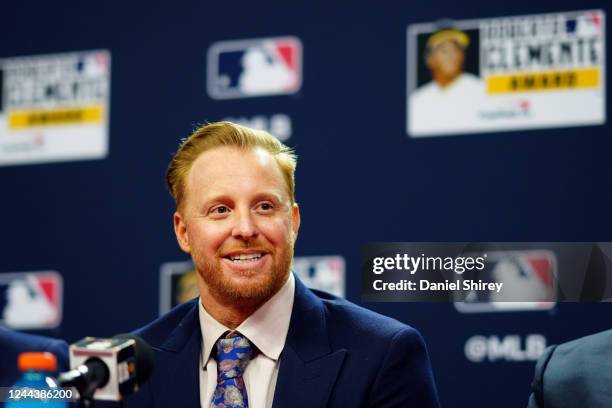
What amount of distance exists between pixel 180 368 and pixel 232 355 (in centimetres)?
11

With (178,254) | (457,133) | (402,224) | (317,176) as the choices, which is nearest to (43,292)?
(178,254)

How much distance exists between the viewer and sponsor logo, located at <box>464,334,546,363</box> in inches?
107

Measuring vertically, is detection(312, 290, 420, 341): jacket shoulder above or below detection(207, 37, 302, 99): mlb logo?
below

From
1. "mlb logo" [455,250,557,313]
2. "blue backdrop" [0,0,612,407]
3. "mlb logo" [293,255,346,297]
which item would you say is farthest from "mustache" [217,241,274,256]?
"mlb logo" [293,255,346,297]

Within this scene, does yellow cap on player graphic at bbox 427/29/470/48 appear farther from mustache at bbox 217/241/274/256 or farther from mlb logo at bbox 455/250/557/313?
mustache at bbox 217/241/274/256

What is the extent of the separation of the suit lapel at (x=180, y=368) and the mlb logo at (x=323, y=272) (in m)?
0.83

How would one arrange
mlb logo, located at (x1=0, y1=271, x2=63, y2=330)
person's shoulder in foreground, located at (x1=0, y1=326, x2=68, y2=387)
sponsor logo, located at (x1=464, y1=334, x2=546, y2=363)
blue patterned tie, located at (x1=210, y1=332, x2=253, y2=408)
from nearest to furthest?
1. blue patterned tie, located at (x1=210, y1=332, x2=253, y2=408)
2. person's shoulder in foreground, located at (x1=0, y1=326, x2=68, y2=387)
3. sponsor logo, located at (x1=464, y1=334, x2=546, y2=363)
4. mlb logo, located at (x1=0, y1=271, x2=63, y2=330)

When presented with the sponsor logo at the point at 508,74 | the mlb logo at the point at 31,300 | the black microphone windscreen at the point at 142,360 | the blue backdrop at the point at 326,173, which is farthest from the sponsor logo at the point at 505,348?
the black microphone windscreen at the point at 142,360

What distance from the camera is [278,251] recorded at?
2059mm

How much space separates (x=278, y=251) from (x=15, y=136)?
1.73m

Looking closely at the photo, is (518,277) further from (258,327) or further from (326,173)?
(326,173)

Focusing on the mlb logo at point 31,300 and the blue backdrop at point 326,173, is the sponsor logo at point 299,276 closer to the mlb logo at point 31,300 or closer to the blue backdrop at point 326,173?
the blue backdrop at point 326,173

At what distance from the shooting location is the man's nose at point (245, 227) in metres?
2.01

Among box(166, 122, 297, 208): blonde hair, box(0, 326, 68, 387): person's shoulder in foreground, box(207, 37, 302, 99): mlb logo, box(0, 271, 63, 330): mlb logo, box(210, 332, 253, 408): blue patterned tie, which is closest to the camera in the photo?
box(210, 332, 253, 408): blue patterned tie
